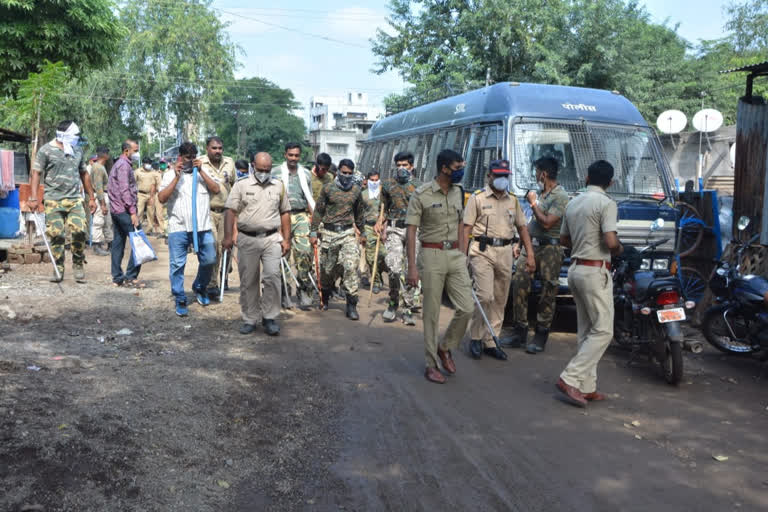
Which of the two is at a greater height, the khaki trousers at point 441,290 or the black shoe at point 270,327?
the khaki trousers at point 441,290

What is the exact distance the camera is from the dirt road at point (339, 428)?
12.7ft

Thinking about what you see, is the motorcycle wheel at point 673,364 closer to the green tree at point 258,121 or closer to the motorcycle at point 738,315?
the motorcycle at point 738,315

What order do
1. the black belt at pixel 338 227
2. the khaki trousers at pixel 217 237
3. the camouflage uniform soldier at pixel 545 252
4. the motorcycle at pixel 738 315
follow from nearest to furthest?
the motorcycle at pixel 738 315 → the camouflage uniform soldier at pixel 545 252 → the black belt at pixel 338 227 → the khaki trousers at pixel 217 237

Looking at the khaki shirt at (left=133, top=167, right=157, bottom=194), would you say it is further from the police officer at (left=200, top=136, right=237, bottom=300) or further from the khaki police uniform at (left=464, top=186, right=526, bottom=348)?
the khaki police uniform at (left=464, top=186, right=526, bottom=348)

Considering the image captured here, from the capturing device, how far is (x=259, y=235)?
24.7 ft

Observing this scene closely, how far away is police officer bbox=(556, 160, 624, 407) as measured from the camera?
568 centimetres

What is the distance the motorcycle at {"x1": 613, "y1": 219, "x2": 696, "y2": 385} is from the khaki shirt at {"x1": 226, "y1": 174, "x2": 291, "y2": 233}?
3.52 meters

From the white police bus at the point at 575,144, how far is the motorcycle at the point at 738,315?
3.63ft

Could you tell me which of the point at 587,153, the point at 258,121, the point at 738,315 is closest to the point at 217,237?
the point at 587,153

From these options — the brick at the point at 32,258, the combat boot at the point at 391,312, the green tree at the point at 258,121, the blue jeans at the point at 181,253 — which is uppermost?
the green tree at the point at 258,121

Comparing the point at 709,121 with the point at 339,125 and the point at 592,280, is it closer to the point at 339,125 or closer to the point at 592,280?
the point at 592,280

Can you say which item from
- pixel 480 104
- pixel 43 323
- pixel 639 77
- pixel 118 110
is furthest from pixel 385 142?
pixel 118 110

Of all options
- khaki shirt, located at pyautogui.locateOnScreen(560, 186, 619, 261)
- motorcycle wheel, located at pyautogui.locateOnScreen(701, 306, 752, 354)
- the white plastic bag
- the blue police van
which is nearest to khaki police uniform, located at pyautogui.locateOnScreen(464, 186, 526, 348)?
khaki shirt, located at pyautogui.locateOnScreen(560, 186, 619, 261)

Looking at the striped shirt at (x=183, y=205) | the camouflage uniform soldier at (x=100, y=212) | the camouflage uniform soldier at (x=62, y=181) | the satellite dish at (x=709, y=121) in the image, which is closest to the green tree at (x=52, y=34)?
the camouflage uniform soldier at (x=100, y=212)
